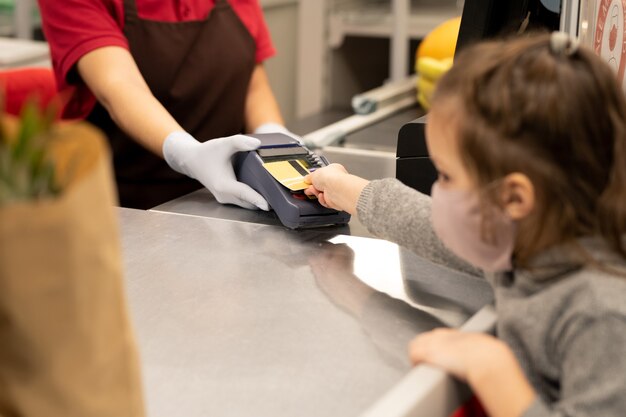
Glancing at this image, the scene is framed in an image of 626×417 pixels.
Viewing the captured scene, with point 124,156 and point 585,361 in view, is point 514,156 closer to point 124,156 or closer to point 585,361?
point 585,361

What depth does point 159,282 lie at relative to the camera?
933 millimetres

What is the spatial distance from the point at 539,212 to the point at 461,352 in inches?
4.7

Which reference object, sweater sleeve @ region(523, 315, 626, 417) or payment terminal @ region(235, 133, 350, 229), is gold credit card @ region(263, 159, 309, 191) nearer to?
payment terminal @ region(235, 133, 350, 229)

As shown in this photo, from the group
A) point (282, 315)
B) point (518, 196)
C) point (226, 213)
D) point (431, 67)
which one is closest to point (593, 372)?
point (518, 196)

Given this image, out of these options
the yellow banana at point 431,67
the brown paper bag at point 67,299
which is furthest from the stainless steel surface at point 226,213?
the yellow banana at point 431,67

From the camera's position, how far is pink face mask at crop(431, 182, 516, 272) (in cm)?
69

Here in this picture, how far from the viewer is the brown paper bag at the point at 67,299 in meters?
0.40

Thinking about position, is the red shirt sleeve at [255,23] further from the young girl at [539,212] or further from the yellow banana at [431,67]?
the young girl at [539,212]

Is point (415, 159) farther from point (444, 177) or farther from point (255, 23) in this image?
point (255, 23)

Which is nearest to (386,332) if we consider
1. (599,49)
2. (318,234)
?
(318,234)

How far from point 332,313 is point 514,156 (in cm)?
28

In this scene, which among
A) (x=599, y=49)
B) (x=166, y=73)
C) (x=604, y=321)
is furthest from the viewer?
(x=166, y=73)

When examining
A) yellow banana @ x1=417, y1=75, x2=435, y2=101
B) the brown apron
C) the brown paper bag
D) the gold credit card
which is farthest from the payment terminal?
yellow banana @ x1=417, y1=75, x2=435, y2=101

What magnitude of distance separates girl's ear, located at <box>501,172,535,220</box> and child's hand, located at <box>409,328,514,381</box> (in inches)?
3.9
